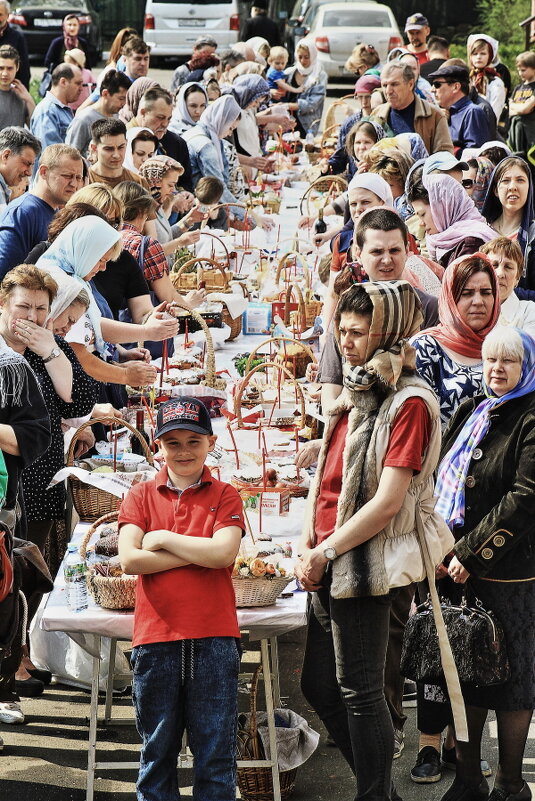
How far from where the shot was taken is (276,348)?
6.11 m

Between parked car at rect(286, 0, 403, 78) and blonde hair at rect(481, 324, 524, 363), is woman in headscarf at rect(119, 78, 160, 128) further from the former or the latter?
parked car at rect(286, 0, 403, 78)

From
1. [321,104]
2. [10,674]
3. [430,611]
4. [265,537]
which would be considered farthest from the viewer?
[321,104]

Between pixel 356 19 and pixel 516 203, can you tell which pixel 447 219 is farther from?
pixel 356 19

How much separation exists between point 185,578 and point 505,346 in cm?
116

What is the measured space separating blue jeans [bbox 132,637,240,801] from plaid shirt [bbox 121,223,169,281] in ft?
10.3

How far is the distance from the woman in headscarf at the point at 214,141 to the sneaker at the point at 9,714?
5.73 metres

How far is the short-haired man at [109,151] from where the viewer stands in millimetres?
6547

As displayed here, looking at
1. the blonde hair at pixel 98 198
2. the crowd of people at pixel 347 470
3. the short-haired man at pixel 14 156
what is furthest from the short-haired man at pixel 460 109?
the blonde hair at pixel 98 198

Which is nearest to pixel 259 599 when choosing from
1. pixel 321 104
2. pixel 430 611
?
pixel 430 611

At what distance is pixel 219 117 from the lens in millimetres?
9734

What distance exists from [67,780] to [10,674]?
40 centimetres

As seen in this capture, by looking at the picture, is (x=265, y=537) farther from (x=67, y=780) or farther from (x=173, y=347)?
(x=173, y=347)

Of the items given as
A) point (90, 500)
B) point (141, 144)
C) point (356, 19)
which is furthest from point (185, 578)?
point (356, 19)

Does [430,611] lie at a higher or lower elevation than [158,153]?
lower
